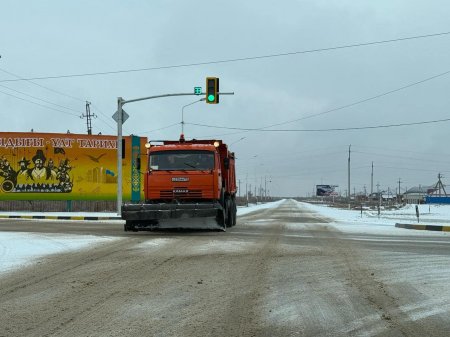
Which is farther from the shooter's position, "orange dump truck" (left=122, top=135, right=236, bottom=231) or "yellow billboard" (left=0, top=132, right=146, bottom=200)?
"yellow billboard" (left=0, top=132, right=146, bottom=200)

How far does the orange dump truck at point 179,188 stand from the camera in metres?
16.8

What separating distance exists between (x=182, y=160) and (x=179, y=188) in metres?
1.05

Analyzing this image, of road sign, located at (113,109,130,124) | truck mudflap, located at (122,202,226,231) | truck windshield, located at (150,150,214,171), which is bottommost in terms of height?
truck mudflap, located at (122,202,226,231)

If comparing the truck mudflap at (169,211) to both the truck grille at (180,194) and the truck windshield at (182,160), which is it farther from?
the truck windshield at (182,160)

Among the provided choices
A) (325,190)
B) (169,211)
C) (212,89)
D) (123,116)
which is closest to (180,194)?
(169,211)

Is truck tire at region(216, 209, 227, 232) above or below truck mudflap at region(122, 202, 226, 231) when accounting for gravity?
below

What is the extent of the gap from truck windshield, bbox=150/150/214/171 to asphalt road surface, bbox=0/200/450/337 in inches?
218

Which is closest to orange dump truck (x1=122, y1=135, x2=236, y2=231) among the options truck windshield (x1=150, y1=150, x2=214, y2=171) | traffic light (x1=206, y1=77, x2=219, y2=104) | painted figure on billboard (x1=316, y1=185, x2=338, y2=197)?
truck windshield (x1=150, y1=150, x2=214, y2=171)

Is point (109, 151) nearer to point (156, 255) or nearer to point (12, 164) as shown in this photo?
point (12, 164)

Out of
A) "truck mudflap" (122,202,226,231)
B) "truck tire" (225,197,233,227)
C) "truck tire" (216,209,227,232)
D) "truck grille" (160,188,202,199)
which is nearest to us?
"truck mudflap" (122,202,226,231)

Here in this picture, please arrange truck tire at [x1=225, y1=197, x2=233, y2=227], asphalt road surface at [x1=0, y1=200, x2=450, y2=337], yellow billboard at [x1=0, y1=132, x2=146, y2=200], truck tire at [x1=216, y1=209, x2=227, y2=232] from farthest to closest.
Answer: yellow billboard at [x1=0, y1=132, x2=146, y2=200] → truck tire at [x1=225, y1=197, x2=233, y2=227] → truck tire at [x1=216, y1=209, x2=227, y2=232] → asphalt road surface at [x1=0, y1=200, x2=450, y2=337]

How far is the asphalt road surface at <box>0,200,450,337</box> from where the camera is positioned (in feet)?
18.2

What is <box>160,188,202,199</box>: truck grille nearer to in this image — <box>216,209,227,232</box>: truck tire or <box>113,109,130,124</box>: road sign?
<box>216,209,227,232</box>: truck tire

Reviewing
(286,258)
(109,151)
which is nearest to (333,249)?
(286,258)
